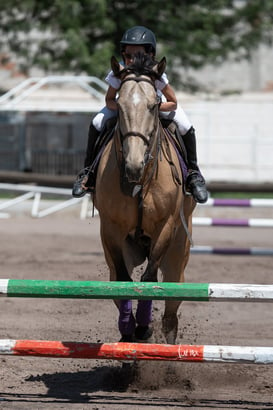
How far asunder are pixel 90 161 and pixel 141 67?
123cm

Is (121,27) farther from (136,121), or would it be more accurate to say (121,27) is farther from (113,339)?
(136,121)

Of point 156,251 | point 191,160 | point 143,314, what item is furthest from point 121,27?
point 156,251

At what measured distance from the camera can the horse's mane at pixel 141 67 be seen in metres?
5.66

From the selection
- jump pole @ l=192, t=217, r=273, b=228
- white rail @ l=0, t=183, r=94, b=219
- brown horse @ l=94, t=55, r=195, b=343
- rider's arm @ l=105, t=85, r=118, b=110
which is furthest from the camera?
white rail @ l=0, t=183, r=94, b=219

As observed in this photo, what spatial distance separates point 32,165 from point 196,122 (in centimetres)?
443

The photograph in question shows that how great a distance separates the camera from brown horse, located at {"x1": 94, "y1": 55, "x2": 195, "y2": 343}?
5.45 m

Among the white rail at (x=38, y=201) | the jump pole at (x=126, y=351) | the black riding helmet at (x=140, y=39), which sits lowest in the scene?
the white rail at (x=38, y=201)

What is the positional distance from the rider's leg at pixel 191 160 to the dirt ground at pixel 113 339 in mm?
1171

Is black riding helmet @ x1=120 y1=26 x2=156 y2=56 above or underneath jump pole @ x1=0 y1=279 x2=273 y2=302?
above

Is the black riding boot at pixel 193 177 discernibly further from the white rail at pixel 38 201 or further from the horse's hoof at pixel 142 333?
the white rail at pixel 38 201

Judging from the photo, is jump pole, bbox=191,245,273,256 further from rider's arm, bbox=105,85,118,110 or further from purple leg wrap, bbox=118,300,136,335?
rider's arm, bbox=105,85,118,110

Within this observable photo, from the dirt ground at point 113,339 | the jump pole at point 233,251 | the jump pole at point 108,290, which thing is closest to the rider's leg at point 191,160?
the dirt ground at point 113,339

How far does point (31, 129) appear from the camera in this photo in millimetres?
23234

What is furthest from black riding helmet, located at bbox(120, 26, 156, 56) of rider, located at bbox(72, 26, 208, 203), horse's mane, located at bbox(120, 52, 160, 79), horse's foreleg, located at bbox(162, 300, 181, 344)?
horse's foreleg, located at bbox(162, 300, 181, 344)
